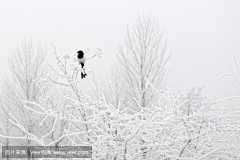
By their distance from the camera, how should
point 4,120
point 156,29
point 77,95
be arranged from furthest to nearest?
1. point 4,120
2. point 156,29
3. point 77,95

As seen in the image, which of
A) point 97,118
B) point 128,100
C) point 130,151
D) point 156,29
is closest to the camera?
point 97,118

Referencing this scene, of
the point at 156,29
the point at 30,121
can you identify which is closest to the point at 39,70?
the point at 30,121

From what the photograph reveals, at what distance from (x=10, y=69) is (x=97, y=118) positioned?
25.8 ft

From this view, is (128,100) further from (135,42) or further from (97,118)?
(97,118)

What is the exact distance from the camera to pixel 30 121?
782 centimetres

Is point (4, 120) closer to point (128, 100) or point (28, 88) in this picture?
point (28, 88)

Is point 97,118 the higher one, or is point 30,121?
point 97,118

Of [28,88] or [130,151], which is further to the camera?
[28,88]

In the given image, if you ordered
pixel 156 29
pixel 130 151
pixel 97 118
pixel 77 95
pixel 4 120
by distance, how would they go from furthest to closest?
1. pixel 4 120
2. pixel 156 29
3. pixel 77 95
4. pixel 130 151
5. pixel 97 118

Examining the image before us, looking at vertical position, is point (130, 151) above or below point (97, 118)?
below

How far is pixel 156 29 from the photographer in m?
7.75

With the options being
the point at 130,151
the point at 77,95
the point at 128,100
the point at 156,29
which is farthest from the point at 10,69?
the point at 130,151

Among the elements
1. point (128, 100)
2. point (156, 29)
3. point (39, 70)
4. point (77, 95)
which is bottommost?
point (128, 100)

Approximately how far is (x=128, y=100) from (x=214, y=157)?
536cm
